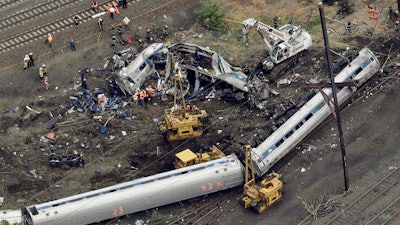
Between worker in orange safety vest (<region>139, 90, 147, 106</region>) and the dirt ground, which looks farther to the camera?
worker in orange safety vest (<region>139, 90, 147, 106</region>)

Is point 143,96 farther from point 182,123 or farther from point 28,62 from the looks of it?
point 28,62

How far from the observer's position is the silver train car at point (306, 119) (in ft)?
173

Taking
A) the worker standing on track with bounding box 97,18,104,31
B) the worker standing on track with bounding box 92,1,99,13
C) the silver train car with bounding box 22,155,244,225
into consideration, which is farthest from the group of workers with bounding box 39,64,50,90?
the silver train car with bounding box 22,155,244,225

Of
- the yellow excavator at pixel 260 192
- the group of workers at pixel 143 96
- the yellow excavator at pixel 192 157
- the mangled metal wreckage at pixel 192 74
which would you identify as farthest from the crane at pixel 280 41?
the yellow excavator at pixel 260 192

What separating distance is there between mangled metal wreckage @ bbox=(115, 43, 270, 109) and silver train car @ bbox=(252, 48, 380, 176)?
4.09 m

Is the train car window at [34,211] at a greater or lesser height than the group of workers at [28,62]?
greater

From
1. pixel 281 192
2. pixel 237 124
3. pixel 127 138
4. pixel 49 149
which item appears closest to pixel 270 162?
pixel 281 192

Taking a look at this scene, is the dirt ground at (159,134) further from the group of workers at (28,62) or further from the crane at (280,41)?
the crane at (280,41)

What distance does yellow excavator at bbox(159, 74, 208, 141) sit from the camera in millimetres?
55281

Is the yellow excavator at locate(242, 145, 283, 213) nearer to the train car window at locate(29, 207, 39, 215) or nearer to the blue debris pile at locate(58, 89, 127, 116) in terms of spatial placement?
the train car window at locate(29, 207, 39, 215)

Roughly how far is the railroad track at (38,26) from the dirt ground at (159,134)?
618 millimetres

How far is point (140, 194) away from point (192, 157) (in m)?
4.00

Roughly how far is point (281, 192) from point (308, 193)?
1488 millimetres

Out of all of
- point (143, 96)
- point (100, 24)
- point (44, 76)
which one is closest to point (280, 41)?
point (143, 96)
